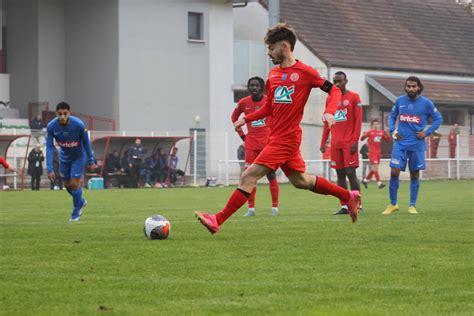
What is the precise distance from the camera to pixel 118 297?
7934 mm

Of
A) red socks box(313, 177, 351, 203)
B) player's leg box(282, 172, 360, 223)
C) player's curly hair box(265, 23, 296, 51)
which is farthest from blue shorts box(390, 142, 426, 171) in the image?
player's curly hair box(265, 23, 296, 51)

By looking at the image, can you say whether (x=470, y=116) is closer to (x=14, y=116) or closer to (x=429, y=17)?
(x=429, y=17)

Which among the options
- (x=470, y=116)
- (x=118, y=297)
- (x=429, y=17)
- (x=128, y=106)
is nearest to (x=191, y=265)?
(x=118, y=297)

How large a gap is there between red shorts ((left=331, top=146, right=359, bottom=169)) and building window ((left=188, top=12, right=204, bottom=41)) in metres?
32.9

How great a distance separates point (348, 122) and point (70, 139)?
183 inches

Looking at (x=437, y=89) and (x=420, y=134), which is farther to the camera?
(x=437, y=89)

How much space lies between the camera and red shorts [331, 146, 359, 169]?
61.1 ft

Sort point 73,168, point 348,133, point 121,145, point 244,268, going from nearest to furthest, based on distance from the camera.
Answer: point 244,268 < point 73,168 < point 348,133 < point 121,145

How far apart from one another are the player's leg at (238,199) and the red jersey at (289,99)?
41cm

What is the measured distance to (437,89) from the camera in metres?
57.3

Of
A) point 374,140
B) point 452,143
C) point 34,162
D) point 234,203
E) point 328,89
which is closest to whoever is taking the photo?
point 234,203

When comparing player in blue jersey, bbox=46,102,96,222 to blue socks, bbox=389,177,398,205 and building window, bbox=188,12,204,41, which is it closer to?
blue socks, bbox=389,177,398,205

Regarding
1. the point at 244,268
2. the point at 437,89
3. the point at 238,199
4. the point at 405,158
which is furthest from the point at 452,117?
the point at 244,268

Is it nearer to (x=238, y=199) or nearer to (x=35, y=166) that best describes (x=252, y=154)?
(x=238, y=199)
